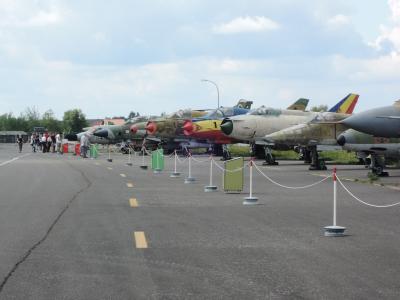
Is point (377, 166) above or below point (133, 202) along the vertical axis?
above

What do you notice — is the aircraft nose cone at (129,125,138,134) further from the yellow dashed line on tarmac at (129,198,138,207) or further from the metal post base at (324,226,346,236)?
the metal post base at (324,226,346,236)

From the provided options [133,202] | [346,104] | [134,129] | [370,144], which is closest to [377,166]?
[370,144]

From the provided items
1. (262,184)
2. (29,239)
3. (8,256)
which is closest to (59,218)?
(29,239)

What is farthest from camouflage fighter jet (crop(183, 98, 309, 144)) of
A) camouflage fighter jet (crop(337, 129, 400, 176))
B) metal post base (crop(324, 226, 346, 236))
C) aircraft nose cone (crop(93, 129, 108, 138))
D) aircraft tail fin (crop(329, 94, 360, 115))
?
metal post base (crop(324, 226, 346, 236))

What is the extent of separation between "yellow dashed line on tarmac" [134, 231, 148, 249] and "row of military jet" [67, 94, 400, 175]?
10.5 metres

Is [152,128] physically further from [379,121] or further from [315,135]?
[379,121]

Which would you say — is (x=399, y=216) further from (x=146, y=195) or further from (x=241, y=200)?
(x=146, y=195)

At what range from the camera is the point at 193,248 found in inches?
381

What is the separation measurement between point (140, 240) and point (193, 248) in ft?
3.15

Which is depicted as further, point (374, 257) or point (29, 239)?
point (29, 239)

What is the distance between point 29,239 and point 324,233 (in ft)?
13.7

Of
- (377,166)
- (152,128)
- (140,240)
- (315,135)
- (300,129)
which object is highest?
(300,129)

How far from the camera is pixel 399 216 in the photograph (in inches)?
540

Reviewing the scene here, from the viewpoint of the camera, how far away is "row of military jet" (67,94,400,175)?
20.2 m
